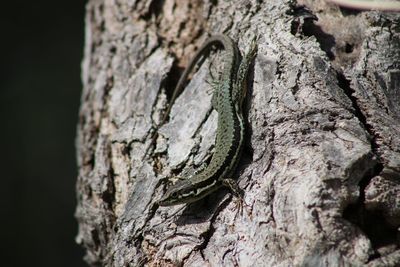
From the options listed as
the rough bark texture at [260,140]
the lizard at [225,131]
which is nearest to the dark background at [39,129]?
the rough bark texture at [260,140]

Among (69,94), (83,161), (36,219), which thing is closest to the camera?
(83,161)

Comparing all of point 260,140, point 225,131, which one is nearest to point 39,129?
point 225,131

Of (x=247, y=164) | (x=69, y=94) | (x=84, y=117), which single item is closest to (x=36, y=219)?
(x=69, y=94)

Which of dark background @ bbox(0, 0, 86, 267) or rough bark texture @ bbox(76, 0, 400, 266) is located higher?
dark background @ bbox(0, 0, 86, 267)

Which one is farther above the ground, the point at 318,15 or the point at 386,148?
the point at 318,15

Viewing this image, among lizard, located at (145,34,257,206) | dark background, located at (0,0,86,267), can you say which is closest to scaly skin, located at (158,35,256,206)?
lizard, located at (145,34,257,206)

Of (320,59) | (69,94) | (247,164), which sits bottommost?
(247,164)

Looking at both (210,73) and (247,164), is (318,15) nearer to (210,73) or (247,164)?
(210,73)

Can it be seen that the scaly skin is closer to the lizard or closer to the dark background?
the lizard

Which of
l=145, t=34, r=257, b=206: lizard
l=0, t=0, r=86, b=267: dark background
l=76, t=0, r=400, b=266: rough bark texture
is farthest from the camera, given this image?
l=0, t=0, r=86, b=267: dark background
